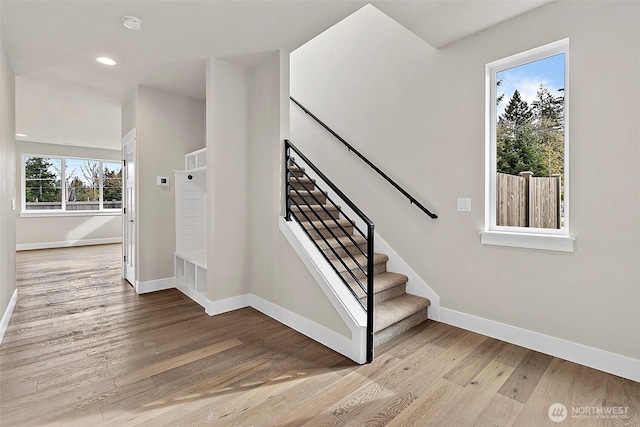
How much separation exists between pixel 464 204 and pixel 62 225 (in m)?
9.12

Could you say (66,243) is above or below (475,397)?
above

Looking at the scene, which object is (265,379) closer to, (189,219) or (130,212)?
(189,219)

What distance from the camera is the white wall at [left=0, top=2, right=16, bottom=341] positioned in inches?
110

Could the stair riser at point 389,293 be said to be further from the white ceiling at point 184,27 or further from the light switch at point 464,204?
the white ceiling at point 184,27

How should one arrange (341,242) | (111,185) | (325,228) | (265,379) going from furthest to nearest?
(111,185)
(325,228)
(341,242)
(265,379)

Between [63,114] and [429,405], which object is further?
[63,114]

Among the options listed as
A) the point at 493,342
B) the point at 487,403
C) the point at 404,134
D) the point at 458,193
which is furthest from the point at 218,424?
the point at 404,134

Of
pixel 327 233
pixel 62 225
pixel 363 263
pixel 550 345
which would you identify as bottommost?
pixel 550 345

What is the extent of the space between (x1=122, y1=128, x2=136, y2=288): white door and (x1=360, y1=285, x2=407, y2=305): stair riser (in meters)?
3.28

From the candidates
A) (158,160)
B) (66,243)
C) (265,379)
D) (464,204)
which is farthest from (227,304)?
(66,243)

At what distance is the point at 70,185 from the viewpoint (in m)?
8.11

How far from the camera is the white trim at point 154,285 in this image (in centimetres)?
407

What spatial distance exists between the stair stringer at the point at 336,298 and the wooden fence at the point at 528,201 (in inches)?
57.2

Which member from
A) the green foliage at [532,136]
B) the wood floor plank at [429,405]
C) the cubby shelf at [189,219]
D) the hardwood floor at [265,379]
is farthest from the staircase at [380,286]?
the cubby shelf at [189,219]
